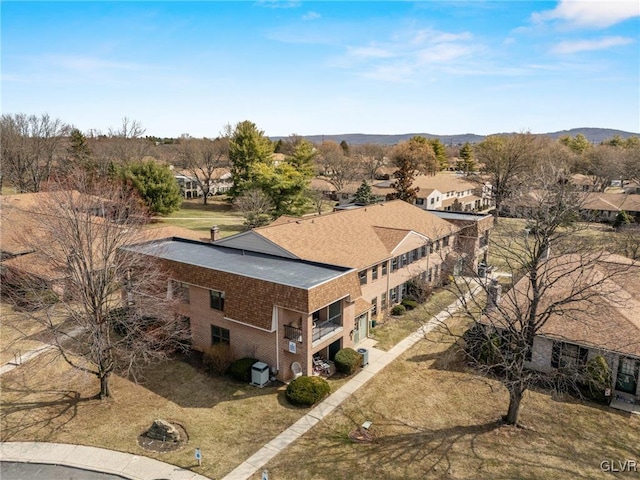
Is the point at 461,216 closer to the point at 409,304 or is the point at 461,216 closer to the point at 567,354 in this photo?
the point at 409,304

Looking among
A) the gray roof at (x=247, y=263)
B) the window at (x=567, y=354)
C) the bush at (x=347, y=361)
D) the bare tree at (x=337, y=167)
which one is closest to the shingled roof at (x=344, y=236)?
the gray roof at (x=247, y=263)

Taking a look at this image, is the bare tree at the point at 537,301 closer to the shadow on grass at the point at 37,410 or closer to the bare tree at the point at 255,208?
the shadow on grass at the point at 37,410

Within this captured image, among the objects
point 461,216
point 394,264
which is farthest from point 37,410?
point 461,216

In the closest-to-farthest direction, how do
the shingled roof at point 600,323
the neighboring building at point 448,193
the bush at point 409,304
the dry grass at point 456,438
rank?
the dry grass at point 456,438
the shingled roof at point 600,323
the bush at point 409,304
the neighboring building at point 448,193

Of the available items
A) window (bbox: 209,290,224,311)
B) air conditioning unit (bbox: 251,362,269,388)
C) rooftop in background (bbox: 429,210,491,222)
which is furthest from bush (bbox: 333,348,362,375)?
rooftop in background (bbox: 429,210,491,222)

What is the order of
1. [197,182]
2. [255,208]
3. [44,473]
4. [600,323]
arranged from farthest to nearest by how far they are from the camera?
[197,182] < [255,208] < [600,323] < [44,473]

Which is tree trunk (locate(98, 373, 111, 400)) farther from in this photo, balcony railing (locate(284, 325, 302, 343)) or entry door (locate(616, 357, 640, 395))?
entry door (locate(616, 357, 640, 395))

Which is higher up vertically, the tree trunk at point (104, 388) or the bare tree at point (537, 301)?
the bare tree at point (537, 301)
